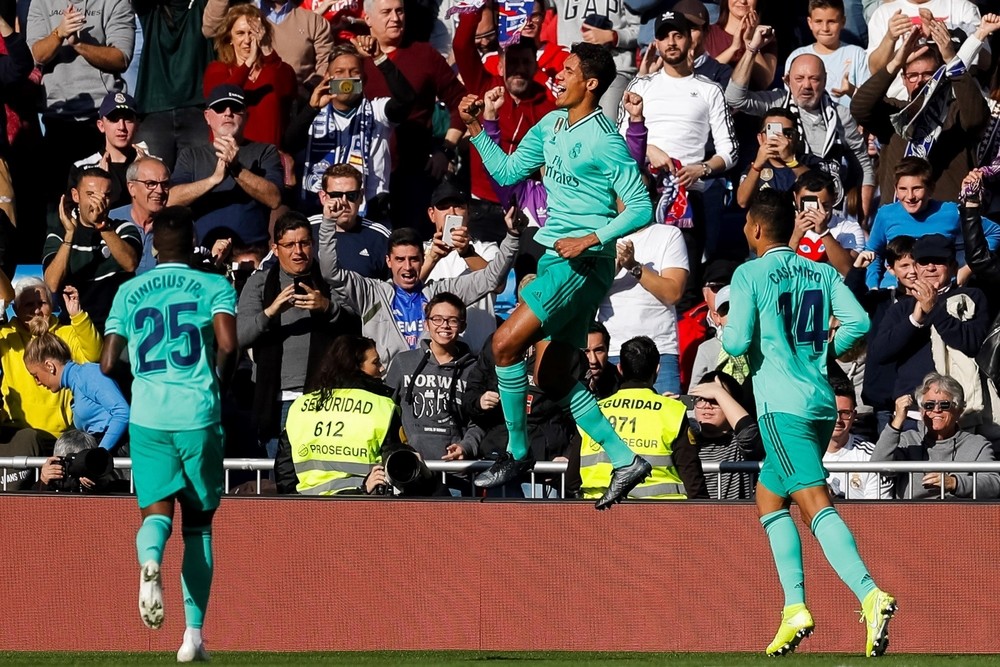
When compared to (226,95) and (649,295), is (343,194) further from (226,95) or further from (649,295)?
(649,295)

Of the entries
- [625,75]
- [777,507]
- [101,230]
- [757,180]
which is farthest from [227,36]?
[777,507]

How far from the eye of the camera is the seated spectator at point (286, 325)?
11344 mm

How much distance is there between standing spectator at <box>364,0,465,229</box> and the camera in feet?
44.4

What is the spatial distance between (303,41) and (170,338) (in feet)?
20.3

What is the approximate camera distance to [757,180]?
500 inches

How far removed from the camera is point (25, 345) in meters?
11.7

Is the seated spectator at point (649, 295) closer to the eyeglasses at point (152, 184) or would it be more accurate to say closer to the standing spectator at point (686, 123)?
the standing spectator at point (686, 123)

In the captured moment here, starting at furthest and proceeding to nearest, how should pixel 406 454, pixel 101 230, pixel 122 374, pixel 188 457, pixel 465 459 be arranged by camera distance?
pixel 101 230
pixel 122 374
pixel 465 459
pixel 406 454
pixel 188 457

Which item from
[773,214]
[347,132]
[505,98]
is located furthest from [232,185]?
[773,214]

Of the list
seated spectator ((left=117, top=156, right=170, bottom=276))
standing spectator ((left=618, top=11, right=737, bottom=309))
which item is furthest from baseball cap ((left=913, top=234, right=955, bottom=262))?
seated spectator ((left=117, top=156, right=170, bottom=276))

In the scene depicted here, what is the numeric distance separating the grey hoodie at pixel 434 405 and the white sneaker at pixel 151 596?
3004 millimetres

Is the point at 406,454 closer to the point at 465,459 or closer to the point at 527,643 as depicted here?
the point at 465,459

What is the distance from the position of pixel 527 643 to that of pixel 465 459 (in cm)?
122

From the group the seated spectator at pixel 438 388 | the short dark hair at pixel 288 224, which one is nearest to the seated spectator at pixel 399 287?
the short dark hair at pixel 288 224
